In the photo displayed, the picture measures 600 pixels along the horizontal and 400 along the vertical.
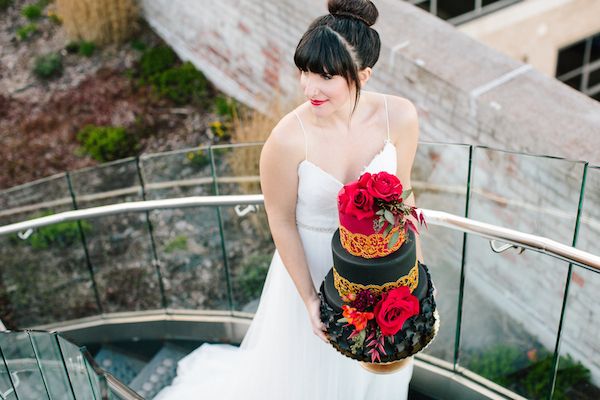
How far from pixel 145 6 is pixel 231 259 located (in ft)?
16.8

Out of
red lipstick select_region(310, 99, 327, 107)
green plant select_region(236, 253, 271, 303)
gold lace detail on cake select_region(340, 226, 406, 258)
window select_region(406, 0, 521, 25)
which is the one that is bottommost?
green plant select_region(236, 253, 271, 303)

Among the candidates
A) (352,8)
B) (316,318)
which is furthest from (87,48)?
(352,8)

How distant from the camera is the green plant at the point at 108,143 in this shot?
24.7 ft

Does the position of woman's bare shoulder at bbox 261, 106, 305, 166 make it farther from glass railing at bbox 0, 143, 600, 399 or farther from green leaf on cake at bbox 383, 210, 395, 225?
glass railing at bbox 0, 143, 600, 399

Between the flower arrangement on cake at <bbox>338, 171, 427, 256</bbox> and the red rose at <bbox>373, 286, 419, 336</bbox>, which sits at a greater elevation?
the flower arrangement on cake at <bbox>338, 171, 427, 256</bbox>

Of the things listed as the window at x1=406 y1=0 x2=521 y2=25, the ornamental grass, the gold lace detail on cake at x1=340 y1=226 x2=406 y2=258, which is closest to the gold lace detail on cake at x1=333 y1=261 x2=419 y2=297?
the gold lace detail on cake at x1=340 y1=226 x2=406 y2=258

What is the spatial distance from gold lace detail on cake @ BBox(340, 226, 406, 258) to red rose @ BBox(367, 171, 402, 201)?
113 mm

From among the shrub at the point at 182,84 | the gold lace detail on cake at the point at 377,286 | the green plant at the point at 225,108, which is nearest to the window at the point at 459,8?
the green plant at the point at 225,108

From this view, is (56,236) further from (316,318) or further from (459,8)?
(459,8)

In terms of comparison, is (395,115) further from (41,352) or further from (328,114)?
(41,352)

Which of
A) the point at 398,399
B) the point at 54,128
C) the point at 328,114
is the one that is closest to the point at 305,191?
the point at 328,114

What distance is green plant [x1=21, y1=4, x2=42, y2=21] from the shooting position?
9.81 meters

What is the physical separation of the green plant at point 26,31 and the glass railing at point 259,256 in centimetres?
424

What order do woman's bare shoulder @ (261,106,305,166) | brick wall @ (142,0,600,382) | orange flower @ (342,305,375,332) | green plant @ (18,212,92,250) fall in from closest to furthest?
orange flower @ (342,305,375,332)
woman's bare shoulder @ (261,106,305,166)
brick wall @ (142,0,600,382)
green plant @ (18,212,92,250)
